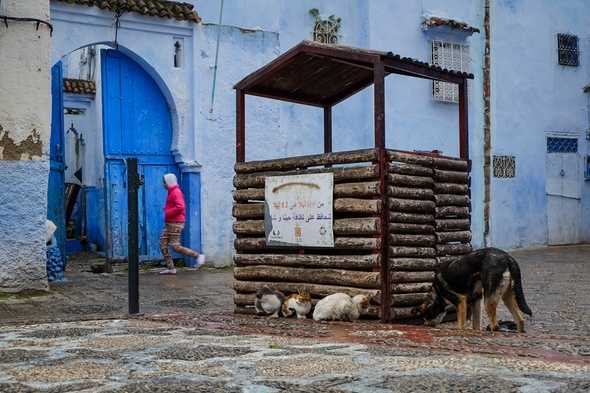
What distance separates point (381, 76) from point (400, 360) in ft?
11.6

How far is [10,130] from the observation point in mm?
10734

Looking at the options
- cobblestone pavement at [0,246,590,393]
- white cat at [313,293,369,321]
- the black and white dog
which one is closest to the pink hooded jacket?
cobblestone pavement at [0,246,590,393]

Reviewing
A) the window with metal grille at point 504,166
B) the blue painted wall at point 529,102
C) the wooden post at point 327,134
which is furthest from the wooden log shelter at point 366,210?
the blue painted wall at point 529,102

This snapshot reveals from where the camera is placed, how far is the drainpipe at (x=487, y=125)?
788 inches

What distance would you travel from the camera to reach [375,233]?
26.3 ft

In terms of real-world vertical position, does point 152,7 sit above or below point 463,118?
above

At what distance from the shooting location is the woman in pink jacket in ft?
46.6

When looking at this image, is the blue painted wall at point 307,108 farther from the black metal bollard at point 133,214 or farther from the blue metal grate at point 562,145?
the black metal bollard at point 133,214

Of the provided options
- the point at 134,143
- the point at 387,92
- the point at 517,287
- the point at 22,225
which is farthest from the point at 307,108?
the point at 517,287

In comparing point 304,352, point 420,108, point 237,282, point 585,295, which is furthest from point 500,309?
point 420,108

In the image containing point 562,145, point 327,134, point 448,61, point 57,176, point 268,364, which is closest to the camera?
point 268,364

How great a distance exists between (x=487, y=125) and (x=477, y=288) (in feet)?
43.1

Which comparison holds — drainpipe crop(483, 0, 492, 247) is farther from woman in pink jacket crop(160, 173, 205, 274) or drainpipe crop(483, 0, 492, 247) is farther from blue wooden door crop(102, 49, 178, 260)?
woman in pink jacket crop(160, 173, 205, 274)

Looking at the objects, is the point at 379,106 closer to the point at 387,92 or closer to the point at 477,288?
the point at 477,288
